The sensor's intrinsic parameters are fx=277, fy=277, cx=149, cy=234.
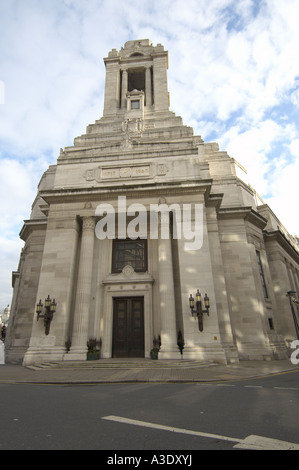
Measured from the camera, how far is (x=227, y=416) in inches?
223

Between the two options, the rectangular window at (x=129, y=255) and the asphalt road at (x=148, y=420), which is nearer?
the asphalt road at (x=148, y=420)

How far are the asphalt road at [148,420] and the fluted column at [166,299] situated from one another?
860 centimetres

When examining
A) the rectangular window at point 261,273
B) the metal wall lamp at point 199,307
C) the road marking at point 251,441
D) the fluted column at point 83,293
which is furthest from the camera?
the rectangular window at point 261,273

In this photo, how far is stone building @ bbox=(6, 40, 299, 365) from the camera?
59.7 feet

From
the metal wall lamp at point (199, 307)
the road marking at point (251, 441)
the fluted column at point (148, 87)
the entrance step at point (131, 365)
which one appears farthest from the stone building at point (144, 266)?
the fluted column at point (148, 87)

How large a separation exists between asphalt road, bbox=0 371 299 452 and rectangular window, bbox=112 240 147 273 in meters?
13.1

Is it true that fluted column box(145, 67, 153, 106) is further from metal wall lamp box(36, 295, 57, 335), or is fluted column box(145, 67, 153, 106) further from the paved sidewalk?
the paved sidewalk

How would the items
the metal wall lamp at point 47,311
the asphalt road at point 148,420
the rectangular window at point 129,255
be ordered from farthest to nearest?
1. the rectangular window at point 129,255
2. the metal wall lamp at point 47,311
3. the asphalt road at point 148,420

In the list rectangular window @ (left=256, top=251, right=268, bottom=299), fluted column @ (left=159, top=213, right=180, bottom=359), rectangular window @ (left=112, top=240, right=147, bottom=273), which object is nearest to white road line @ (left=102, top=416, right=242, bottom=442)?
fluted column @ (left=159, top=213, right=180, bottom=359)

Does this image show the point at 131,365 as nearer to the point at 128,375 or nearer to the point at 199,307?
the point at 128,375

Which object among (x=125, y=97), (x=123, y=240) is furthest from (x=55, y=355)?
(x=125, y=97)

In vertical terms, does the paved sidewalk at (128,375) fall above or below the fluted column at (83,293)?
below

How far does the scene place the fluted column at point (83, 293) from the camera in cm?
1774

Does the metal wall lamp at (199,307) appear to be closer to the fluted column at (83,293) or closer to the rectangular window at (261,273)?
the fluted column at (83,293)
